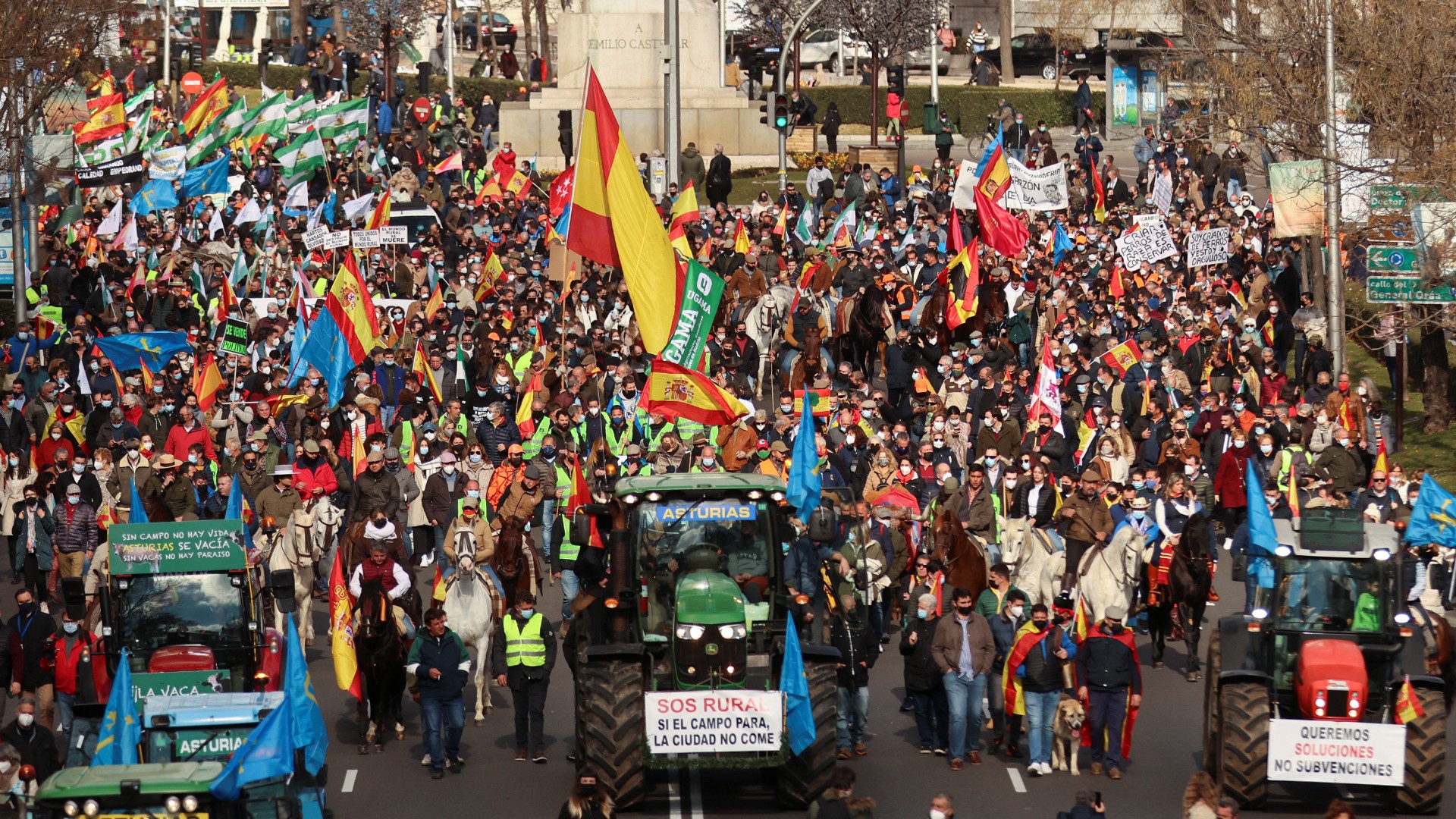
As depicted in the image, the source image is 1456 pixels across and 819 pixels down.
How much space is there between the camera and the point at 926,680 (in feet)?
61.8

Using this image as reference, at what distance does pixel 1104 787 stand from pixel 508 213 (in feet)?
82.1

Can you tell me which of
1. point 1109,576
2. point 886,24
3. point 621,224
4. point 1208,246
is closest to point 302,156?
point 1208,246

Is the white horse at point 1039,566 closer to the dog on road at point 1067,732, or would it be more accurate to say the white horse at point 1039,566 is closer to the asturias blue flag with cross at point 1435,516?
the asturias blue flag with cross at point 1435,516

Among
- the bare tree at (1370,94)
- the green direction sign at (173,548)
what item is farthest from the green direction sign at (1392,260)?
the green direction sign at (173,548)

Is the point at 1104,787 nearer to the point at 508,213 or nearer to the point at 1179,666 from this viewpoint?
the point at 1179,666

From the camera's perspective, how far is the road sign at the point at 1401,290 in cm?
2850

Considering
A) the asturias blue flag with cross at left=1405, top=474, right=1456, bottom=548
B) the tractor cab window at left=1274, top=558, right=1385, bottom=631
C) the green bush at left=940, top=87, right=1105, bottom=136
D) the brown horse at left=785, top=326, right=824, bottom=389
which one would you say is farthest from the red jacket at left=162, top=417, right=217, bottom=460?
the green bush at left=940, top=87, right=1105, bottom=136

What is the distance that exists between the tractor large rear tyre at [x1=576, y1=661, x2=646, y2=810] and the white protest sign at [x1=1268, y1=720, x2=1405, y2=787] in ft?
15.4

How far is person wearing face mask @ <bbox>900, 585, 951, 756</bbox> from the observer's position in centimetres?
1883

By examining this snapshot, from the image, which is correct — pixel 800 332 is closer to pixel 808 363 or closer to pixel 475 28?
pixel 808 363

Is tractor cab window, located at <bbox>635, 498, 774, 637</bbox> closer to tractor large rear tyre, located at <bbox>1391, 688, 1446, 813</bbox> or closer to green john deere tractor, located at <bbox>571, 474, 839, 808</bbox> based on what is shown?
green john deere tractor, located at <bbox>571, 474, 839, 808</bbox>

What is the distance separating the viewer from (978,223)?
3728 centimetres

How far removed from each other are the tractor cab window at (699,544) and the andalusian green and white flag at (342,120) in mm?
29619

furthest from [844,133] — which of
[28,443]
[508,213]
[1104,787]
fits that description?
[1104,787]
